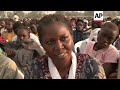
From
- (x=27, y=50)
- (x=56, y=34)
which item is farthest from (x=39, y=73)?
(x=27, y=50)

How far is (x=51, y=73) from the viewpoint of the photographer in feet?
3.59

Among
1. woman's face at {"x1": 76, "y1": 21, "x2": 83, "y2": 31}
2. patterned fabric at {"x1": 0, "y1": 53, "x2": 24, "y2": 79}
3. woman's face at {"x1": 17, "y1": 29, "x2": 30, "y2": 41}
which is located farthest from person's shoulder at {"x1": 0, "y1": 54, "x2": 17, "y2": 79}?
woman's face at {"x1": 76, "y1": 21, "x2": 83, "y2": 31}

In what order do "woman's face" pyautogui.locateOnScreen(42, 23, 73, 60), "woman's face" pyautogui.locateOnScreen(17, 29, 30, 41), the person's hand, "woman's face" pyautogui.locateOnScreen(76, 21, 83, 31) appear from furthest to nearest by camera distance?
"woman's face" pyautogui.locateOnScreen(76, 21, 83, 31)
"woman's face" pyautogui.locateOnScreen(17, 29, 30, 41)
the person's hand
"woman's face" pyautogui.locateOnScreen(42, 23, 73, 60)

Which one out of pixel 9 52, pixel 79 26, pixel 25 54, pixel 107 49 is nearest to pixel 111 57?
pixel 107 49

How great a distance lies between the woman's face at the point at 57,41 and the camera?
1055 millimetres

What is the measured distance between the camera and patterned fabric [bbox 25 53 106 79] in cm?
109

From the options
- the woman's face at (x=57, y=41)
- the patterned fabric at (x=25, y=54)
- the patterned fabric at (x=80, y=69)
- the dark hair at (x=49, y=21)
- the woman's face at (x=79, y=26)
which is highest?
the dark hair at (x=49, y=21)

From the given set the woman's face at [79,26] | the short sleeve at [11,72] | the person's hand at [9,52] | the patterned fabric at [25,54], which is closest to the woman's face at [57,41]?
the short sleeve at [11,72]

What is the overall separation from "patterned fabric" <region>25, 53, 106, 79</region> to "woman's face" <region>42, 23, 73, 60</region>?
0.05 metres

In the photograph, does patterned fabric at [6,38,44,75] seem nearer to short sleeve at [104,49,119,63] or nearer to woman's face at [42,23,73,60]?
short sleeve at [104,49,119,63]

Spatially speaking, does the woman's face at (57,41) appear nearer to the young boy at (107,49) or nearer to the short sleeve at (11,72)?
the short sleeve at (11,72)

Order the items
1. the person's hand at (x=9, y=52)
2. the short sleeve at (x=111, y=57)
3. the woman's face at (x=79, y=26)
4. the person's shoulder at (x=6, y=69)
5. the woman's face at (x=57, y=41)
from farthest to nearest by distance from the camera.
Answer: the woman's face at (x=79, y=26) → the person's hand at (x=9, y=52) → the short sleeve at (x=111, y=57) → the person's shoulder at (x=6, y=69) → the woman's face at (x=57, y=41)

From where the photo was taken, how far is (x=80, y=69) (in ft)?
3.60

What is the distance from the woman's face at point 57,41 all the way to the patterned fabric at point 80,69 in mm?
54
